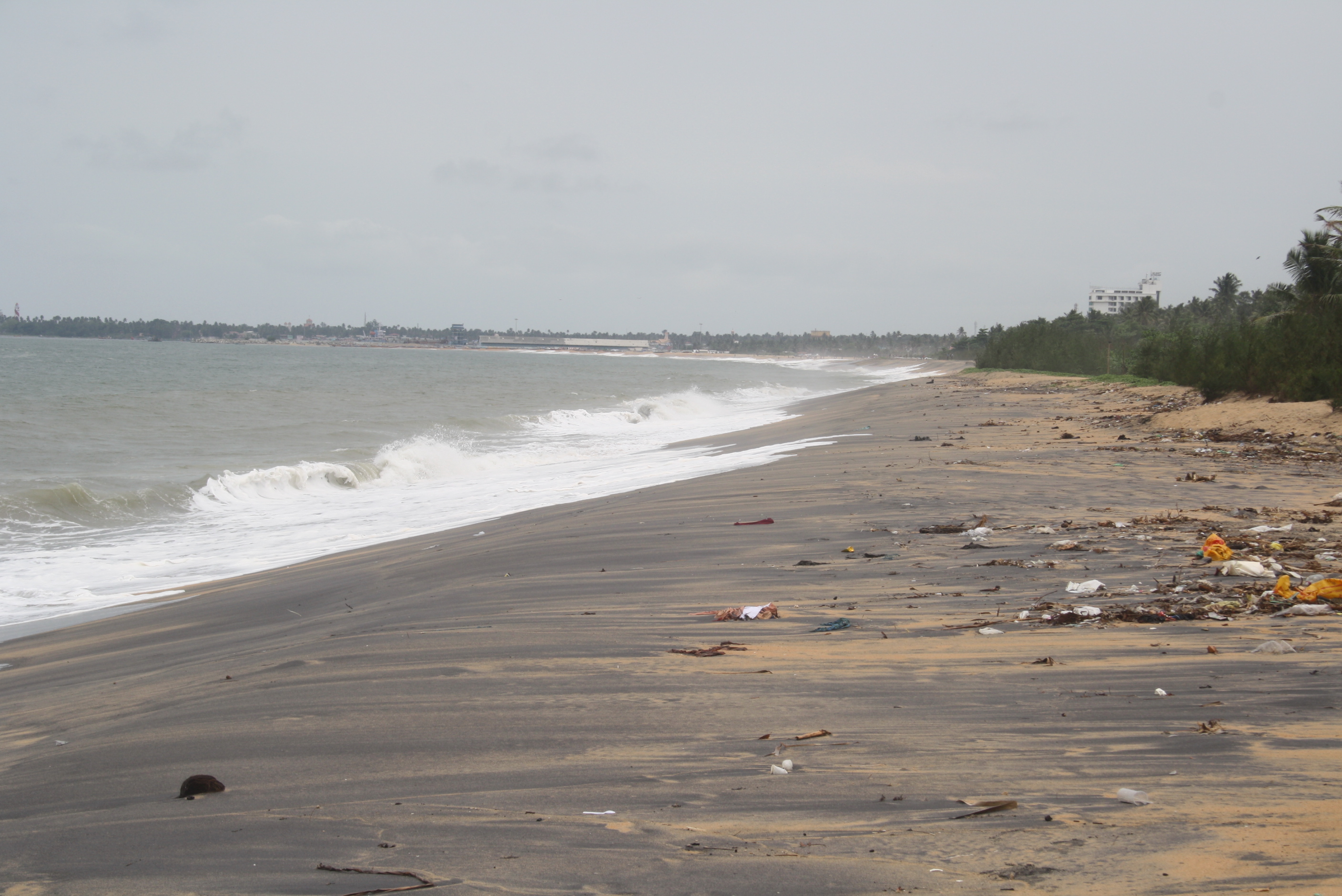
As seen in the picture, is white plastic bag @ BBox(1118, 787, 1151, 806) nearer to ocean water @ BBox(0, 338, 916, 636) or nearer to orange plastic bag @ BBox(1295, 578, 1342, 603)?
orange plastic bag @ BBox(1295, 578, 1342, 603)

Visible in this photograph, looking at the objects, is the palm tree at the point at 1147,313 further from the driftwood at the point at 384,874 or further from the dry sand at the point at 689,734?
the driftwood at the point at 384,874

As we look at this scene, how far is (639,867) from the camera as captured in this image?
2.79 m

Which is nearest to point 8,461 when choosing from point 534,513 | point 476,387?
point 534,513

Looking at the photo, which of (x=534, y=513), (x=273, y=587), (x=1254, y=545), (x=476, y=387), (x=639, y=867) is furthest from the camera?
(x=476, y=387)

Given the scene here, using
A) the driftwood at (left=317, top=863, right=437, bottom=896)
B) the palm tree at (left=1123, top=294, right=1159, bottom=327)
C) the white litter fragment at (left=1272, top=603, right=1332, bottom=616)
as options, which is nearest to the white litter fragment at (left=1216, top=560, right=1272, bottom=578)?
the white litter fragment at (left=1272, top=603, right=1332, bottom=616)

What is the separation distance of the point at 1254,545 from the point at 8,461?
22873mm

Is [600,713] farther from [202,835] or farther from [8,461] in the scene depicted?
[8,461]

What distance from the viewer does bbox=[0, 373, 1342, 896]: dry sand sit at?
9.11 ft

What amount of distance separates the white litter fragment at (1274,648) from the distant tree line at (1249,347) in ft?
45.0

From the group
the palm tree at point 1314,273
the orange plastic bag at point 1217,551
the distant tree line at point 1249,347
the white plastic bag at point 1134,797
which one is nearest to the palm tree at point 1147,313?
the distant tree line at point 1249,347

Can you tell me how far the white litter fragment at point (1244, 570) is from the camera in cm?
568

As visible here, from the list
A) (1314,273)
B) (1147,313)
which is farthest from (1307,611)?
(1147,313)

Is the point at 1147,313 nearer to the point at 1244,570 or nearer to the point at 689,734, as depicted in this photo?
the point at 1244,570

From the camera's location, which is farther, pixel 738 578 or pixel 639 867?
pixel 738 578
